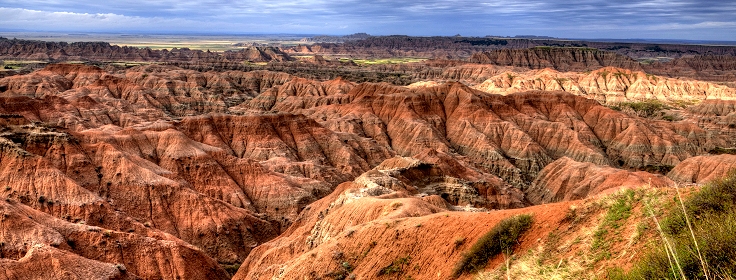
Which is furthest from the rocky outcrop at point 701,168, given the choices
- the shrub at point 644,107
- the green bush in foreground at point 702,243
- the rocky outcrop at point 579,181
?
the shrub at point 644,107

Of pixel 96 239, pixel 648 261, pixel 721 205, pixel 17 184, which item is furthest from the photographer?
pixel 17 184

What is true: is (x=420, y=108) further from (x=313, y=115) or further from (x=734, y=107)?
(x=734, y=107)

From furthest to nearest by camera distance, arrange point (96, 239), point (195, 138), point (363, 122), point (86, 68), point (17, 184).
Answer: point (86, 68), point (363, 122), point (195, 138), point (17, 184), point (96, 239)

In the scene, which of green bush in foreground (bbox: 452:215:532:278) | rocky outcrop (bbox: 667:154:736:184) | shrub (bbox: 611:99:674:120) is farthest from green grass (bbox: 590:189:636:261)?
shrub (bbox: 611:99:674:120)

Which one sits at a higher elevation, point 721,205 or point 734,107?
point 721,205

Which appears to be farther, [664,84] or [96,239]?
[664,84]

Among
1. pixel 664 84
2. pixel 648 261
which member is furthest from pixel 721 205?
pixel 664 84

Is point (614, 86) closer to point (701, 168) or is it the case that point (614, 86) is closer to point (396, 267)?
point (701, 168)
